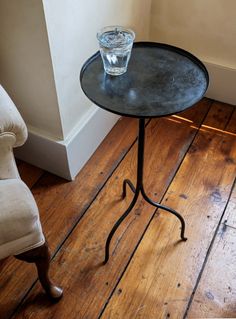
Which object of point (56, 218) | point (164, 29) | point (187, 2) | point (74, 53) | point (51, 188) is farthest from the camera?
point (164, 29)

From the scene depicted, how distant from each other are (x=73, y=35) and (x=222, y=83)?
898 millimetres

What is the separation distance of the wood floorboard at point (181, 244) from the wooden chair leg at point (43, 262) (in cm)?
18

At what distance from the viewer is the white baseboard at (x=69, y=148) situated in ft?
5.02

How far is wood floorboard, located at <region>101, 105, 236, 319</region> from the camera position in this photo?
1.26 metres

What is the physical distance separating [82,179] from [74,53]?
1.76 ft

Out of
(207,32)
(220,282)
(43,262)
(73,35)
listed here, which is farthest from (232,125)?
(43,262)

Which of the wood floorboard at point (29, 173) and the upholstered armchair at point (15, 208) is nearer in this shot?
the upholstered armchair at point (15, 208)

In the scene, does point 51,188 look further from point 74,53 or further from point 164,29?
point 164,29

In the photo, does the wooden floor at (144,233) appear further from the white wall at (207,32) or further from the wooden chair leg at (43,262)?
the white wall at (207,32)

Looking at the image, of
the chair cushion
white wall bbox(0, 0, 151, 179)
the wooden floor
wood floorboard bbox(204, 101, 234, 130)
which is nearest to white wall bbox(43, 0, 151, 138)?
white wall bbox(0, 0, 151, 179)

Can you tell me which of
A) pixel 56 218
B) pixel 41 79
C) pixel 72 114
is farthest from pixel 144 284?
pixel 41 79

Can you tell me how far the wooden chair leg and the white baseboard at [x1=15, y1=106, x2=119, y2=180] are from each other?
0.51 meters

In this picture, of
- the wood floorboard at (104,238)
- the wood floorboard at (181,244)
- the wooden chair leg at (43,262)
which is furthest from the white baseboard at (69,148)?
the wooden chair leg at (43,262)

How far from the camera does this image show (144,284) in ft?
4.27
